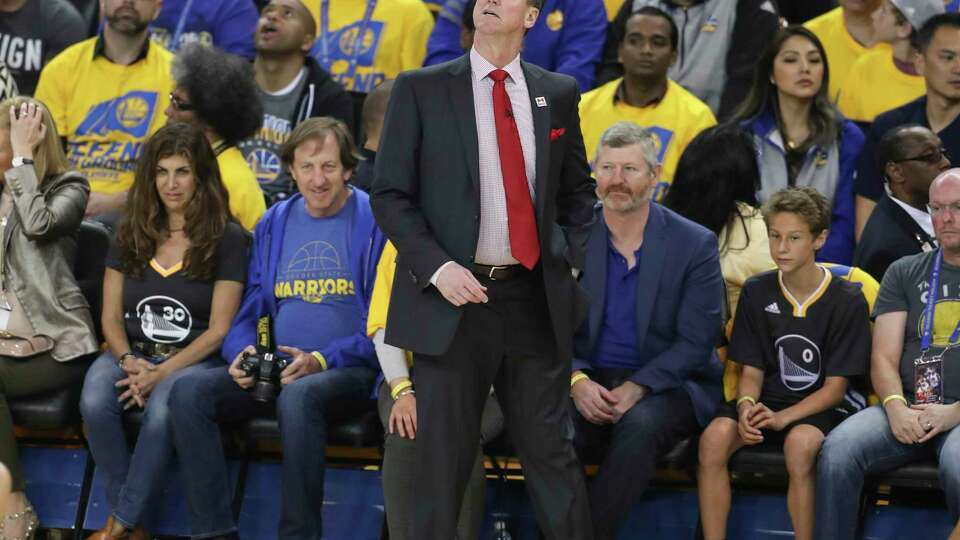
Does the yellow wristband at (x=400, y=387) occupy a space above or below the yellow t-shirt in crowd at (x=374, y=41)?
below

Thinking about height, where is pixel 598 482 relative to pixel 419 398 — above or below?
below

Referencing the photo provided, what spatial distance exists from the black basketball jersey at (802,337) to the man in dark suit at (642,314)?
5.1 inches

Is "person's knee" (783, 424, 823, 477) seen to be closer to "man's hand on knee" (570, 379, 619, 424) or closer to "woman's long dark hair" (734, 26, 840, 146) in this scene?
"man's hand on knee" (570, 379, 619, 424)

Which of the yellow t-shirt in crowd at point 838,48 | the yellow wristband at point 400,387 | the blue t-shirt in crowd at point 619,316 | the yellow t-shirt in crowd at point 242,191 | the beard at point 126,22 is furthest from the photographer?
the beard at point 126,22

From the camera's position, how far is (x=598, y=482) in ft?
15.4

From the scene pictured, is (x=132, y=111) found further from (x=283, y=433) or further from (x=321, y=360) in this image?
(x=283, y=433)

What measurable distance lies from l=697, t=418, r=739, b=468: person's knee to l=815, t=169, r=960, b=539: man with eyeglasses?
32 cm

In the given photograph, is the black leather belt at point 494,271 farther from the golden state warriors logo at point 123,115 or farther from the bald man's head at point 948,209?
the golden state warriors logo at point 123,115

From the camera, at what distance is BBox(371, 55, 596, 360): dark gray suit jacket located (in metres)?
3.88

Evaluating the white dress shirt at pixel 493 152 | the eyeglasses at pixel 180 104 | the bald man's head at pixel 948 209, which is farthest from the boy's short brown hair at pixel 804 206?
the eyeglasses at pixel 180 104

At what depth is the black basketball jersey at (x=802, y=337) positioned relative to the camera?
16.0 ft

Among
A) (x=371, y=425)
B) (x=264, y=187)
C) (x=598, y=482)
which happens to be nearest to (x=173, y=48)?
(x=264, y=187)

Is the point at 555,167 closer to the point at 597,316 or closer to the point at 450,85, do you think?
the point at 450,85

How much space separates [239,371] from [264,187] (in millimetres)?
1661
